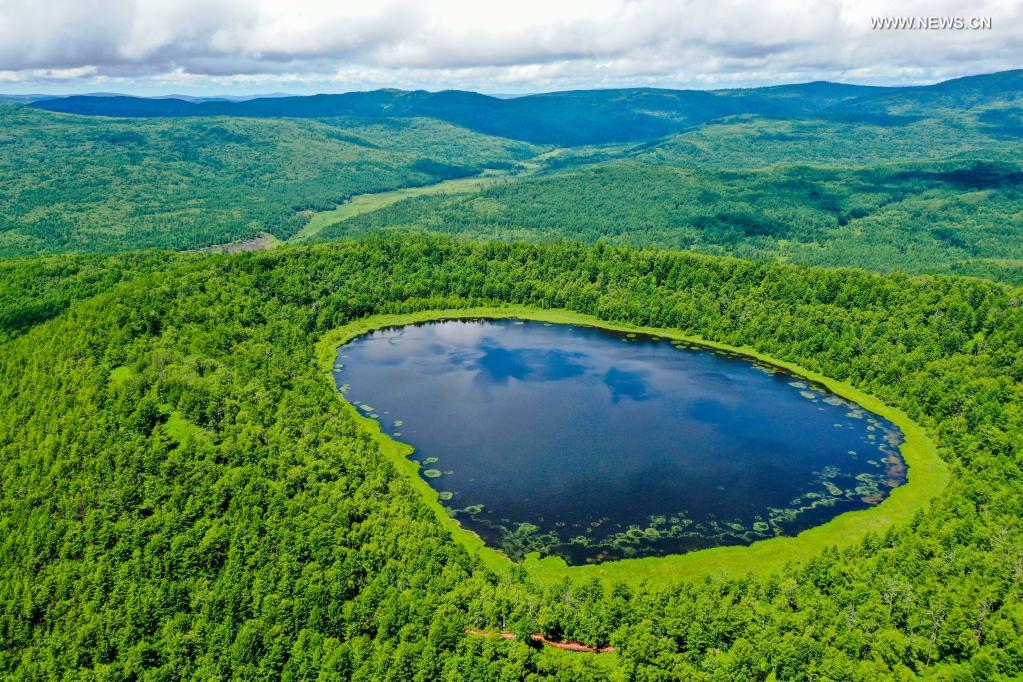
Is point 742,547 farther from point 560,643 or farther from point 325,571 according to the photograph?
point 325,571

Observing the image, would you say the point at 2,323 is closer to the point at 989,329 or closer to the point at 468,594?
the point at 468,594

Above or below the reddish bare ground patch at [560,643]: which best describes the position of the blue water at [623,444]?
below

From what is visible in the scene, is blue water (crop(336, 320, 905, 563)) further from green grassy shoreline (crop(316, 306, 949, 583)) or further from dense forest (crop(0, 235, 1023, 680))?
dense forest (crop(0, 235, 1023, 680))

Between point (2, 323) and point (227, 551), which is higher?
point (2, 323)

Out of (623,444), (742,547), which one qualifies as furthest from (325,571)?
(623,444)

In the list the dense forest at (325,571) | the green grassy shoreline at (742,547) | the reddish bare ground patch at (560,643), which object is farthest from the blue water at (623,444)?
the reddish bare ground patch at (560,643)

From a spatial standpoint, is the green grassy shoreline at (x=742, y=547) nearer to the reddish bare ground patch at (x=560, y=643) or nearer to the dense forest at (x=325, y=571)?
the dense forest at (x=325, y=571)

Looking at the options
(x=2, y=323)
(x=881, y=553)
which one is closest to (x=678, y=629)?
(x=881, y=553)

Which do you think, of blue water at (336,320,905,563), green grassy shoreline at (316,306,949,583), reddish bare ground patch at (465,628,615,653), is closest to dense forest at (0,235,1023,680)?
reddish bare ground patch at (465,628,615,653)

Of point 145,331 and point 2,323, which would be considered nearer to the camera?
point 145,331
